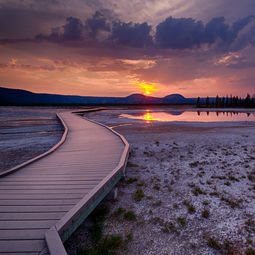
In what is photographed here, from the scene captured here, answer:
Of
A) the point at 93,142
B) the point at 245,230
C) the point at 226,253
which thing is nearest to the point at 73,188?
the point at 226,253

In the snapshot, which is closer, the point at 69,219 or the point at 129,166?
the point at 69,219

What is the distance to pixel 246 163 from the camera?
310 inches

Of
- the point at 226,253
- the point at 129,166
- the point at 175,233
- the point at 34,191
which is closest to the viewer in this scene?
the point at 226,253

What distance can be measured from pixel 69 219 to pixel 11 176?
2981 mm

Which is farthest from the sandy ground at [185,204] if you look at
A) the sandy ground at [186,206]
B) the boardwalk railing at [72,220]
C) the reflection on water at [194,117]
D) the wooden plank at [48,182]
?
the reflection on water at [194,117]

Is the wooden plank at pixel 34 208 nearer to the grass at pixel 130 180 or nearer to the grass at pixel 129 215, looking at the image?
the grass at pixel 129 215

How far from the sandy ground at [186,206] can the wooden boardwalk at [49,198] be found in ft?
2.68

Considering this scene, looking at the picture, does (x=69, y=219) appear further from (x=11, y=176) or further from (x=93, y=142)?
(x=93, y=142)

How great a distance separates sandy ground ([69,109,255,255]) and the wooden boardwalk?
2.68ft

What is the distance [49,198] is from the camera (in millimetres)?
3748

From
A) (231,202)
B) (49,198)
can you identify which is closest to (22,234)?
(49,198)

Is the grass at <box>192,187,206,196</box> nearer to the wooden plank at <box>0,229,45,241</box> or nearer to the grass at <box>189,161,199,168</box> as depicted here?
the grass at <box>189,161,199,168</box>

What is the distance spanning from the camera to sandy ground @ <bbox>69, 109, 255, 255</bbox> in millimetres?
3484

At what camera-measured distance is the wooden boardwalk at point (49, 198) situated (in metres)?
Answer: 2.59
